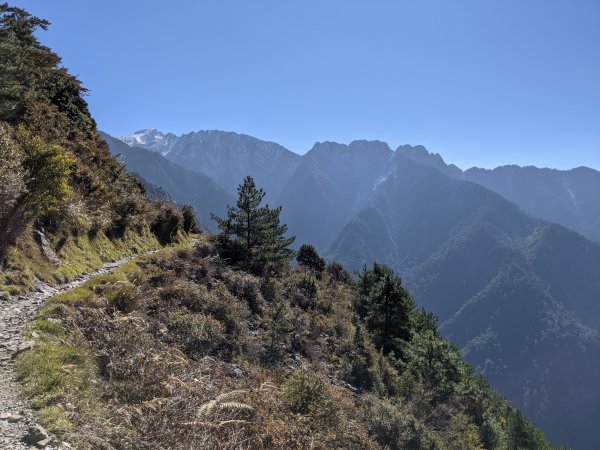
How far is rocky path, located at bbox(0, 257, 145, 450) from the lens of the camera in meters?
Answer: 5.17

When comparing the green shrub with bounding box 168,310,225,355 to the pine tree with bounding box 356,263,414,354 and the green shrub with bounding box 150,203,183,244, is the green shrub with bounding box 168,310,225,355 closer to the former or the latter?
the green shrub with bounding box 150,203,183,244

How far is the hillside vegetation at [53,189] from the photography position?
1247 centimetres

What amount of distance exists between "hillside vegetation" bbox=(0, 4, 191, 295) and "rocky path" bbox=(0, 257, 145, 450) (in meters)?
1.07

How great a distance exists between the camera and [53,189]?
13.7 meters

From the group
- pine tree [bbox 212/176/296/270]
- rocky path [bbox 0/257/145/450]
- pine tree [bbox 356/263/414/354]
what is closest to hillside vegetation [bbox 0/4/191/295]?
rocky path [bbox 0/257/145/450]

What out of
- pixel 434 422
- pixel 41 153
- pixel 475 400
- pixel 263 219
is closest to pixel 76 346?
pixel 41 153

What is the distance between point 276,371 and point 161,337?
388 centimetres

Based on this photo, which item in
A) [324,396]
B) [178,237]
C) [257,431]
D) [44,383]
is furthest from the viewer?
[178,237]

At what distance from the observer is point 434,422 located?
19875 mm

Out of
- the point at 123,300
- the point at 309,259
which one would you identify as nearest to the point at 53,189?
the point at 123,300

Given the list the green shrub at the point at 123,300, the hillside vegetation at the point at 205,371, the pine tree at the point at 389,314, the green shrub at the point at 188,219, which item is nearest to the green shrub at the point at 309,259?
the pine tree at the point at 389,314

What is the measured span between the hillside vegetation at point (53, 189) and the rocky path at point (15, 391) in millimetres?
1074

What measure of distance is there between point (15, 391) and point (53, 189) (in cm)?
913

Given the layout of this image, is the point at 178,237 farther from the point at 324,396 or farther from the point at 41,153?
the point at 324,396
